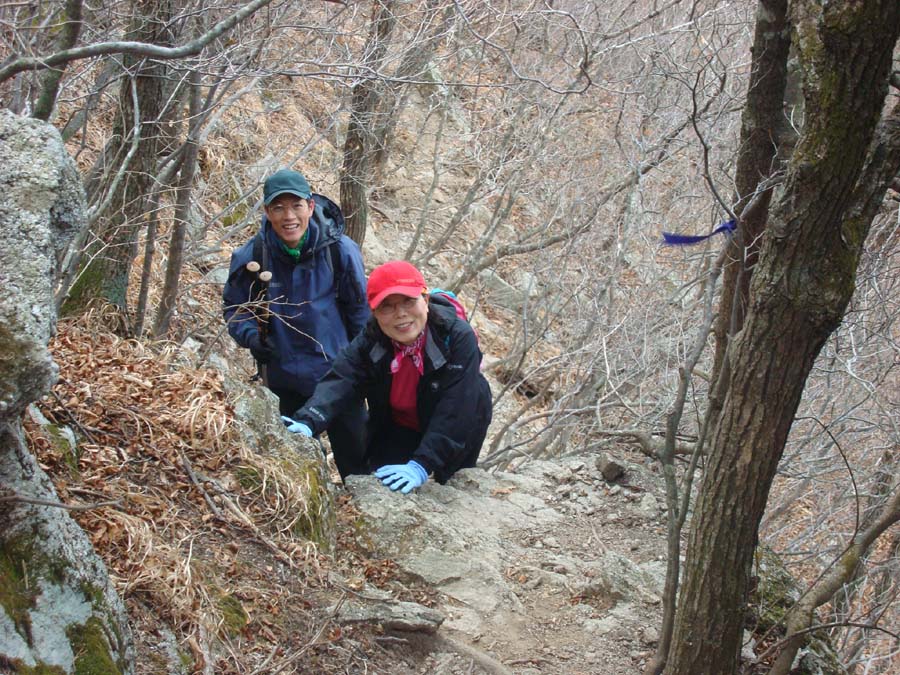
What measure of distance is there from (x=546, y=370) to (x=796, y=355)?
765 cm

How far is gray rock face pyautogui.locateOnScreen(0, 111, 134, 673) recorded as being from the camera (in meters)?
2.20

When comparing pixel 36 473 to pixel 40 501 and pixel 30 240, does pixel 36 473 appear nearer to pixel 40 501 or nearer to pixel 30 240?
pixel 40 501

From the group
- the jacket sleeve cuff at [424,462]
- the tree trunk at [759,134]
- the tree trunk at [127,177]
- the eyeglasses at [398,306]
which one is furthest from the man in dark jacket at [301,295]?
the tree trunk at [759,134]

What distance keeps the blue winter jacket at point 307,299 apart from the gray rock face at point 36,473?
89.9 inches

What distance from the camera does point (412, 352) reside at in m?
4.38

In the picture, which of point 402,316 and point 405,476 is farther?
point 405,476

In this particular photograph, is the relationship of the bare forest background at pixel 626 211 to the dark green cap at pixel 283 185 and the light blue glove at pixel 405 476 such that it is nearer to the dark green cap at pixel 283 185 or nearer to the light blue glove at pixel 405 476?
the dark green cap at pixel 283 185

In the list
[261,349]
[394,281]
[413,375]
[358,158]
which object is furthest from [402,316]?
[358,158]

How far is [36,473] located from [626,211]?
738cm

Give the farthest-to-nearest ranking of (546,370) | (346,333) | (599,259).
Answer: (546,370), (599,259), (346,333)

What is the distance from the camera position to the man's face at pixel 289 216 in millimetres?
4703

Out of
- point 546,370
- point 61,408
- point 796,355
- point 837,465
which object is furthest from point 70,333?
point 546,370

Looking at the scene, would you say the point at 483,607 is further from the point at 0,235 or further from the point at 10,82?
the point at 10,82

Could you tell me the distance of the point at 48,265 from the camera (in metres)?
2.35
